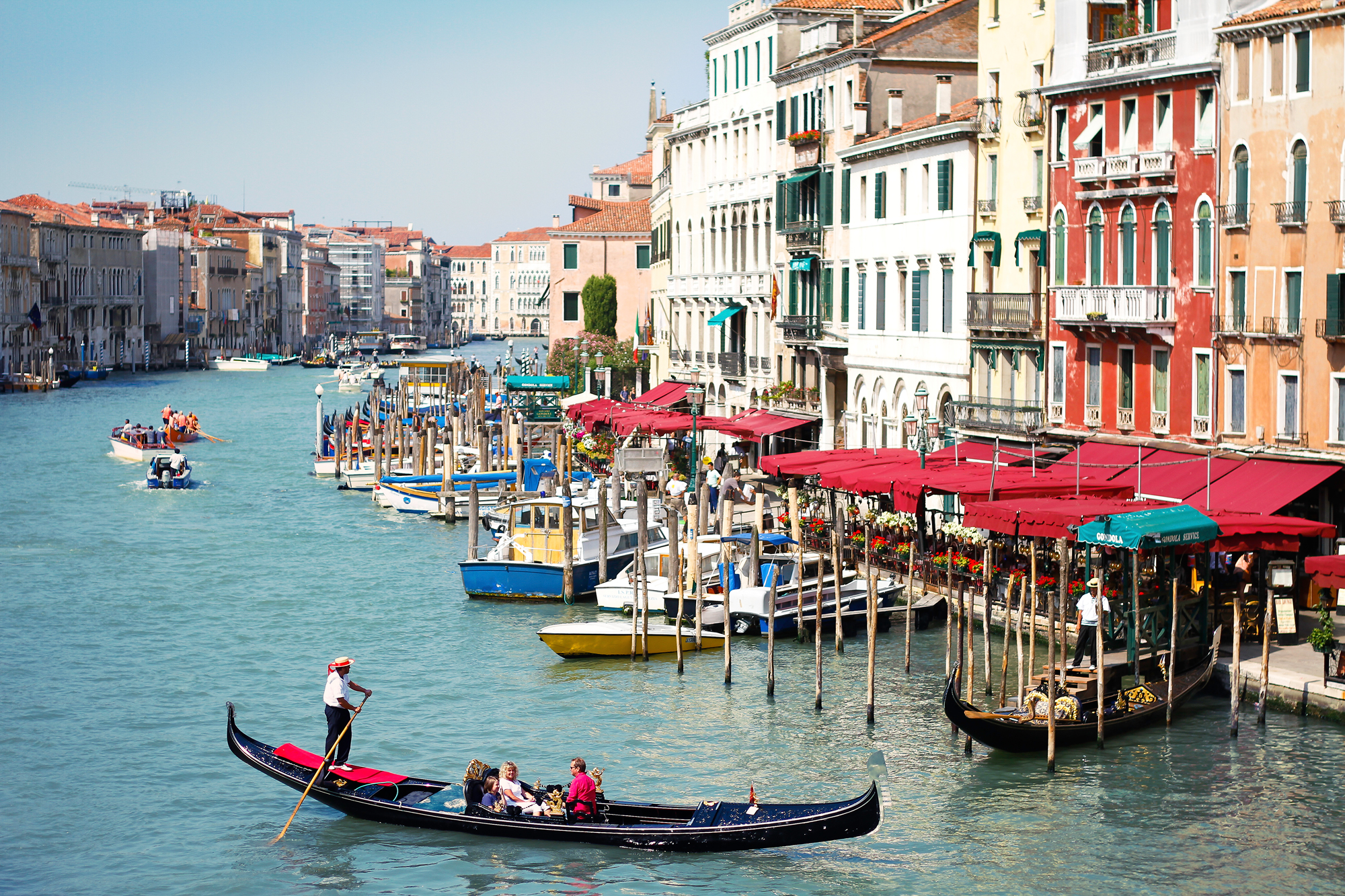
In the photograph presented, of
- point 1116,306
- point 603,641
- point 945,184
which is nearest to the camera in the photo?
point 603,641

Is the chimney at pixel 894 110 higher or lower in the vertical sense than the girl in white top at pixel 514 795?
higher

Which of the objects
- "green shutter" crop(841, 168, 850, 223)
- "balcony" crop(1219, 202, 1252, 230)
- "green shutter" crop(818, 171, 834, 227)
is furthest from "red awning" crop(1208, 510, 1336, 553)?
"green shutter" crop(818, 171, 834, 227)

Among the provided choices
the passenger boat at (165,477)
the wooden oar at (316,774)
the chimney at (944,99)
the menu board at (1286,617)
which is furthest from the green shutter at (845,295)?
the wooden oar at (316,774)

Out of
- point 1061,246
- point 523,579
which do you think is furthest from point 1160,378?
point 523,579

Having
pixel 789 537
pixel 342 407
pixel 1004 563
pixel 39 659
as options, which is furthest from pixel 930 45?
pixel 342 407

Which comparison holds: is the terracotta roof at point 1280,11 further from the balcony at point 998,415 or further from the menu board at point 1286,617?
the menu board at point 1286,617

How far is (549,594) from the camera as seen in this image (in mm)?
30422

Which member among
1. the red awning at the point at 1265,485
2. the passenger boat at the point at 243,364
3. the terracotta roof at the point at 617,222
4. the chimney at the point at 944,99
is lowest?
the red awning at the point at 1265,485

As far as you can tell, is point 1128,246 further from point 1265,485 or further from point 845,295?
point 845,295

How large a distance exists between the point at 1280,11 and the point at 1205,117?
2.18 metres

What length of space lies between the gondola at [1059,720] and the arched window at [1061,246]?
11027 millimetres

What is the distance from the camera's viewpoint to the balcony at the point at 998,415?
30844 mm

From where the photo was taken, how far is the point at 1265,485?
24.1 m

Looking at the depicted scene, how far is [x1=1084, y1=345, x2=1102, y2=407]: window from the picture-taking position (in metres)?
29.2
